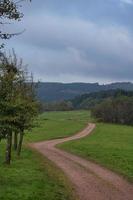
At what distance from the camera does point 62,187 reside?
2489 cm

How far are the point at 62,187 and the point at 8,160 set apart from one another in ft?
39.7

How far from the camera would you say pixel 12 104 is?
1277 inches

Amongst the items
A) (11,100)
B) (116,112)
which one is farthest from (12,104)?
(116,112)

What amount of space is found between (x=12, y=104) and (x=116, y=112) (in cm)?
14967

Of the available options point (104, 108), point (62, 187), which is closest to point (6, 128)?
point (62, 187)

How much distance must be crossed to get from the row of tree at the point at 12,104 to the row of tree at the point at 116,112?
134m

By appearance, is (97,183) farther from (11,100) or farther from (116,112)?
(116,112)

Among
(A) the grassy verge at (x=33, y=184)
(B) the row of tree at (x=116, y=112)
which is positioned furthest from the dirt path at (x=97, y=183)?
(B) the row of tree at (x=116, y=112)

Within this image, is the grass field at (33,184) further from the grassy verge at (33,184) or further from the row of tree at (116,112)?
the row of tree at (116,112)

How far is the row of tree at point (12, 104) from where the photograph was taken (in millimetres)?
28000

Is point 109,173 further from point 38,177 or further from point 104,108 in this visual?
point 104,108

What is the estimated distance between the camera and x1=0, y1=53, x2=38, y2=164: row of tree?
28000 mm

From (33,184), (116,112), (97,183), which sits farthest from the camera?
(116,112)

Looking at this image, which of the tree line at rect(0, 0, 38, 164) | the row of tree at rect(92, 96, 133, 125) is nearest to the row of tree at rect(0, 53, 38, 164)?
the tree line at rect(0, 0, 38, 164)
